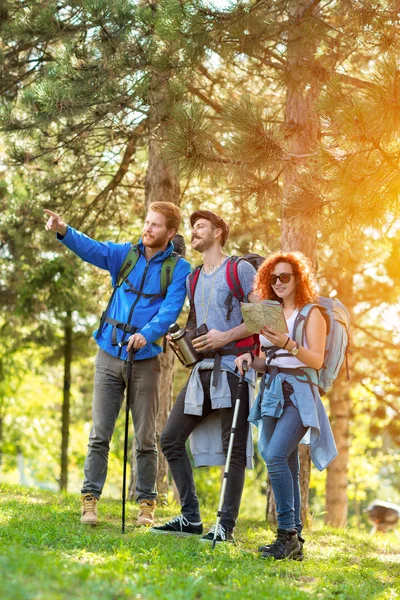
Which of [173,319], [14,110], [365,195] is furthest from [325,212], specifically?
[14,110]

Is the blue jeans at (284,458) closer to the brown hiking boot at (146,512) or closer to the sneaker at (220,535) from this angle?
the sneaker at (220,535)

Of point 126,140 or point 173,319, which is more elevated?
point 126,140

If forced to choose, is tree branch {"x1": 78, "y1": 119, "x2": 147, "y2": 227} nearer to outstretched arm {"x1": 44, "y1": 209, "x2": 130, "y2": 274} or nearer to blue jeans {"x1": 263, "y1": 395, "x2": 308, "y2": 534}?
outstretched arm {"x1": 44, "y1": 209, "x2": 130, "y2": 274}

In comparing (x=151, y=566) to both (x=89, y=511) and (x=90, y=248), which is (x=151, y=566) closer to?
(x=89, y=511)

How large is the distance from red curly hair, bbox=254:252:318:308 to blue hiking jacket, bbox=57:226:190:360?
686 mm

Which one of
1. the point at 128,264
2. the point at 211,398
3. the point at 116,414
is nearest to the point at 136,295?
the point at 128,264

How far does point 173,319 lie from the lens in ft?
18.2

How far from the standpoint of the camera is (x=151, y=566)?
3.99 m

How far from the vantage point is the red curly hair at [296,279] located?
5164mm

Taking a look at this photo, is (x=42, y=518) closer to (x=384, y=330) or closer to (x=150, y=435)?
(x=150, y=435)

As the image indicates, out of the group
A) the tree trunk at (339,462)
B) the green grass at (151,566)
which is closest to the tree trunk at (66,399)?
the tree trunk at (339,462)

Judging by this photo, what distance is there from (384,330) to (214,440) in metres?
8.55

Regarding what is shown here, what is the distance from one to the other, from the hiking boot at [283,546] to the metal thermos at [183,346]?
1.31 meters

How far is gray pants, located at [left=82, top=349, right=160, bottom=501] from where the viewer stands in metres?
5.60
